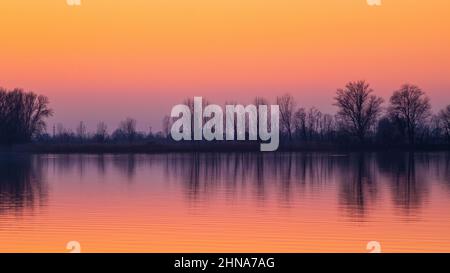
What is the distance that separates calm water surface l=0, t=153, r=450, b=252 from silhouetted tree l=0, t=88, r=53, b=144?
193 ft

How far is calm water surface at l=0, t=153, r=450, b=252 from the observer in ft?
47.5

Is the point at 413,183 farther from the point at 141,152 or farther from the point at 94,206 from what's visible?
the point at 141,152

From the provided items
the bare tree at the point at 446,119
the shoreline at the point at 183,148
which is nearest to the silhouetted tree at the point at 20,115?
the shoreline at the point at 183,148

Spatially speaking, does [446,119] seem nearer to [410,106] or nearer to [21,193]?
[410,106]

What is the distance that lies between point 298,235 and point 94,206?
24.4 ft

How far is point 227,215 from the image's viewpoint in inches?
733

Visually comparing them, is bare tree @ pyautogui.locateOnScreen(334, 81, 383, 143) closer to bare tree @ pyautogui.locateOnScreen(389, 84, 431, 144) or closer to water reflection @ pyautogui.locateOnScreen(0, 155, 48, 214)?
bare tree @ pyautogui.locateOnScreen(389, 84, 431, 144)

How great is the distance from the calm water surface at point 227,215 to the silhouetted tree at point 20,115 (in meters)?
58.8

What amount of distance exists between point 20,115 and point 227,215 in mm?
75284

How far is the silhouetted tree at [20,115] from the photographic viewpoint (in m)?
86.0

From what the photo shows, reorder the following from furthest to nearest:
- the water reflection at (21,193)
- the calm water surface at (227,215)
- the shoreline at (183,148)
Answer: the shoreline at (183,148) < the water reflection at (21,193) < the calm water surface at (227,215)

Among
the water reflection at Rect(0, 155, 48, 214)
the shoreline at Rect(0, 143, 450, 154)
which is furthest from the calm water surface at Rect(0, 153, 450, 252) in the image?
the shoreline at Rect(0, 143, 450, 154)

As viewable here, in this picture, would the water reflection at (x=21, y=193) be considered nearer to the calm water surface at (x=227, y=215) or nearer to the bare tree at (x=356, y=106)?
the calm water surface at (x=227, y=215)
